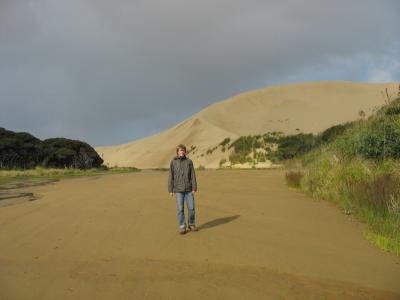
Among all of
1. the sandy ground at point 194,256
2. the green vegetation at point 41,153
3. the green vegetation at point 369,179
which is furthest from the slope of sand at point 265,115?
the sandy ground at point 194,256

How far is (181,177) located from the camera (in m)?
9.16

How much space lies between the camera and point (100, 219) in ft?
33.0

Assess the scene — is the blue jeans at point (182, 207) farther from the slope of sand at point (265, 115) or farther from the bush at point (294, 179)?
the slope of sand at point (265, 115)

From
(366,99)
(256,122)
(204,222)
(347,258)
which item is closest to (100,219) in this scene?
(204,222)

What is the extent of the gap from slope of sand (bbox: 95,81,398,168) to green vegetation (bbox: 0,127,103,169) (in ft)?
44.9

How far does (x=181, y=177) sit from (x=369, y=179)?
436 centimetres

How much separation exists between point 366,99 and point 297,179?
72.3 metres

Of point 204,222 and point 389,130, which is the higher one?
point 389,130

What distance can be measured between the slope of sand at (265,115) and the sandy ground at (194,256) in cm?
4445

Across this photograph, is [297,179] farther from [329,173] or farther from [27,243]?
[27,243]

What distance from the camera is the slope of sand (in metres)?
66.7

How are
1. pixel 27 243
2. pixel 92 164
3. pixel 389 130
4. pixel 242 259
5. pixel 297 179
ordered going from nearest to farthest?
pixel 242 259 < pixel 27 243 < pixel 389 130 < pixel 297 179 < pixel 92 164

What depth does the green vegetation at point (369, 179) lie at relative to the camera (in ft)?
25.7

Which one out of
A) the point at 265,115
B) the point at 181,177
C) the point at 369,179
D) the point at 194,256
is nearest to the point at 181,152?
the point at 181,177
